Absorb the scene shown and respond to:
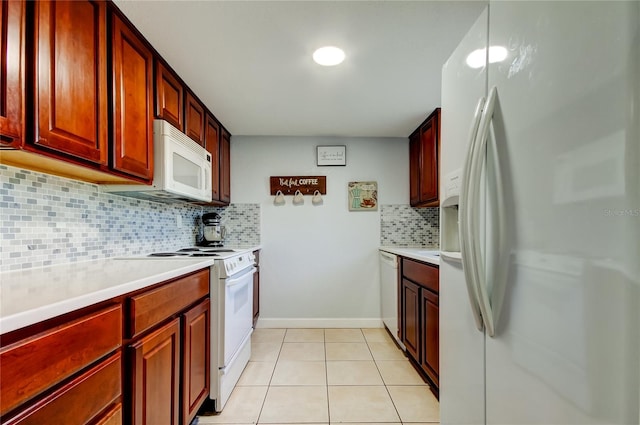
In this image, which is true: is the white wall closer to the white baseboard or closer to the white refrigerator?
the white baseboard

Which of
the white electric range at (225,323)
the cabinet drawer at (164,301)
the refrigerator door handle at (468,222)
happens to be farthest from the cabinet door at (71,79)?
the refrigerator door handle at (468,222)

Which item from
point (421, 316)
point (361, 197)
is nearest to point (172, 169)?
point (421, 316)

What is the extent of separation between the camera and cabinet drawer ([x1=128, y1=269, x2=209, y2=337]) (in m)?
1.02

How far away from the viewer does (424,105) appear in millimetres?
2395

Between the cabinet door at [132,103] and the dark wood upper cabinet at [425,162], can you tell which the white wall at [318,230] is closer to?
the dark wood upper cabinet at [425,162]

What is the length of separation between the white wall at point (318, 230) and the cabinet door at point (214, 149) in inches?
17.8

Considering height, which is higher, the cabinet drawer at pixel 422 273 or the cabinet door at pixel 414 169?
the cabinet door at pixel 414 169

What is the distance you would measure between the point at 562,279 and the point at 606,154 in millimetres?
251

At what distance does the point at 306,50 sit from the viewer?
164 centimetres

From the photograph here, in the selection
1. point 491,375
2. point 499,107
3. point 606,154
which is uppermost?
point 499,107

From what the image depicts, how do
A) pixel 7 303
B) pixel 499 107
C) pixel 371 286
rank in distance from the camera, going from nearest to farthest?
pixel 7 303 → pixel 499 107 → pixel 371 286

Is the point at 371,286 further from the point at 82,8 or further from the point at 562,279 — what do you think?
the point at 82,8

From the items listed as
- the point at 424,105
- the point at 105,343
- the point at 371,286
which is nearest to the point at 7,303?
the point at 105,343

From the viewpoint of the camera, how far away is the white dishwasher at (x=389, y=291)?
2.62 metres
